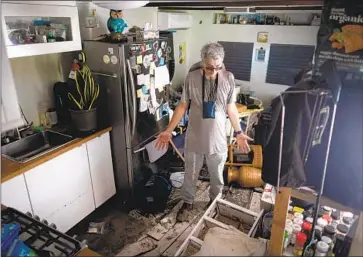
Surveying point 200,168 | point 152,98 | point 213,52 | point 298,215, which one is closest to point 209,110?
point 213,52

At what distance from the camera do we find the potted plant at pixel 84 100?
2.21 meters

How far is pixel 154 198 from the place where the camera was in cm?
259

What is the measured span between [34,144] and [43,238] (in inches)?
47.7

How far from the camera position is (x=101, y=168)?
248 cm

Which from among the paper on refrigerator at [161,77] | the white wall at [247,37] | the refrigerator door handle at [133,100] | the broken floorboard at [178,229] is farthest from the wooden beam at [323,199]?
the white wall at [247,37]

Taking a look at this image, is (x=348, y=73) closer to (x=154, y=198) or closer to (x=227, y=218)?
(x=227, y=218)

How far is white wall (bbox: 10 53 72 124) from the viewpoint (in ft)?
7.26

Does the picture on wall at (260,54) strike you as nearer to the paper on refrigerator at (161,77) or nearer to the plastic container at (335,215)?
the paper on refrigerator at (161,77)

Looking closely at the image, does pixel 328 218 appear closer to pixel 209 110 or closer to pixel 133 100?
pixel 209 110

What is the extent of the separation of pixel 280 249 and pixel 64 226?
175cm

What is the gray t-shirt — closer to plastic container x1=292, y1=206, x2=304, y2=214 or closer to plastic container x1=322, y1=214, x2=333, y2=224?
plastic container x1=292, y1=206, x2=304, y2=214

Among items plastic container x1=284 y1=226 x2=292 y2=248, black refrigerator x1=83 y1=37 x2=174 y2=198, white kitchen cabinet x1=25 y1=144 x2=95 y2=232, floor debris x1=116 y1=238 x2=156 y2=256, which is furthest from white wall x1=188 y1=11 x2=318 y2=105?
plastic container x1=284 y1=226 x2=292 y2=248

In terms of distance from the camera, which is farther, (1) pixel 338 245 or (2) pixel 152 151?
(2) pixel 152 151

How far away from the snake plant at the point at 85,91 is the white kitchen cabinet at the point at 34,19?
0.22 m
